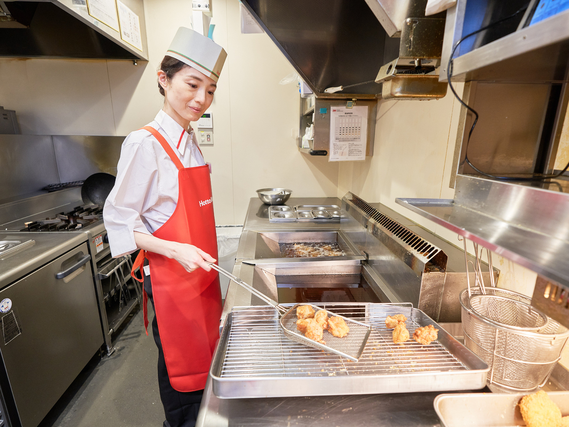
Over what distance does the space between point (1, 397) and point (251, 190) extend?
2.25 m

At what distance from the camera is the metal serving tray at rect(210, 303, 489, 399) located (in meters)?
0.61

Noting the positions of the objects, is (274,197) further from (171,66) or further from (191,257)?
(191,257)

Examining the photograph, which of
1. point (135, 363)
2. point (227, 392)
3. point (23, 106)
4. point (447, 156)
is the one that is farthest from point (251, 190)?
point (227, 392)

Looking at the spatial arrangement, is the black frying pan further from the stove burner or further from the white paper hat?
the white paper hat

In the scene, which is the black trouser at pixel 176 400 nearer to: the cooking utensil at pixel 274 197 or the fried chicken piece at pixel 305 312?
the fried chicken piece at pixel 305 312

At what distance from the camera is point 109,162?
2.86 meters

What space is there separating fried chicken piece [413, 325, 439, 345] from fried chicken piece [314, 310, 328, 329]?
0.80ft

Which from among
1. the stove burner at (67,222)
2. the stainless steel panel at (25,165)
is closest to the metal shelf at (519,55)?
the stove burner at (67,222)

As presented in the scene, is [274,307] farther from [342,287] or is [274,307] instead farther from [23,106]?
[23,106]

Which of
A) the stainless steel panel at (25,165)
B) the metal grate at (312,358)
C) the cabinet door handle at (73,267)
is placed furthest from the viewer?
the stainless steel panel at (25,165)

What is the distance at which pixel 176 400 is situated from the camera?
1.40 m

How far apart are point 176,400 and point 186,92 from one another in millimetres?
1460

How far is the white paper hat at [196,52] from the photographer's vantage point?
121 cm

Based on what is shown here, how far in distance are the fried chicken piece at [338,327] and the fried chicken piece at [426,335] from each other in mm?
184
